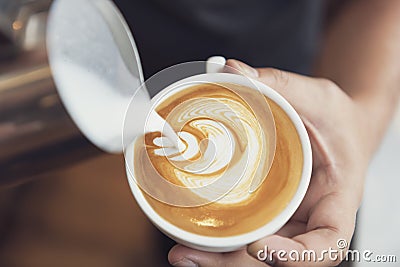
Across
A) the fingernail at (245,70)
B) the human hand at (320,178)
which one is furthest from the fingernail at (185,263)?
the fingernail at (245,70)

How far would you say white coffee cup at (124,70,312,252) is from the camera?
2.09 feet

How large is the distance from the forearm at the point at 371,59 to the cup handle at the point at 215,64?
0.33 meters

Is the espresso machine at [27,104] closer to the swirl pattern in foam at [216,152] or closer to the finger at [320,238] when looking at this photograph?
the swirl pattern in foam at [216,152]

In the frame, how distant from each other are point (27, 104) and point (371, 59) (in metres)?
0.57

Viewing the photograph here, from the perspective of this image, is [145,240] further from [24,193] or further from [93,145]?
[93,145]

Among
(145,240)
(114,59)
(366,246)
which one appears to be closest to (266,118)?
(114,59)

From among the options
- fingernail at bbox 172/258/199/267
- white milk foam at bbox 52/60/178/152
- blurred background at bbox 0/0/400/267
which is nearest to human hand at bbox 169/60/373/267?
fingernail at bbox 172/258/199/267

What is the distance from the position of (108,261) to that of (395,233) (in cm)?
70

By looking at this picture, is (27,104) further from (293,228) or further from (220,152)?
(293,228)

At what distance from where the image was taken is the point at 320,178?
2.58 ft

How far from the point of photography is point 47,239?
1.46 m

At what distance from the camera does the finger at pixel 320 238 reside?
671mm

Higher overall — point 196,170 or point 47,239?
point 196,170

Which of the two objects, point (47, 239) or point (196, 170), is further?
point (47, 239)
